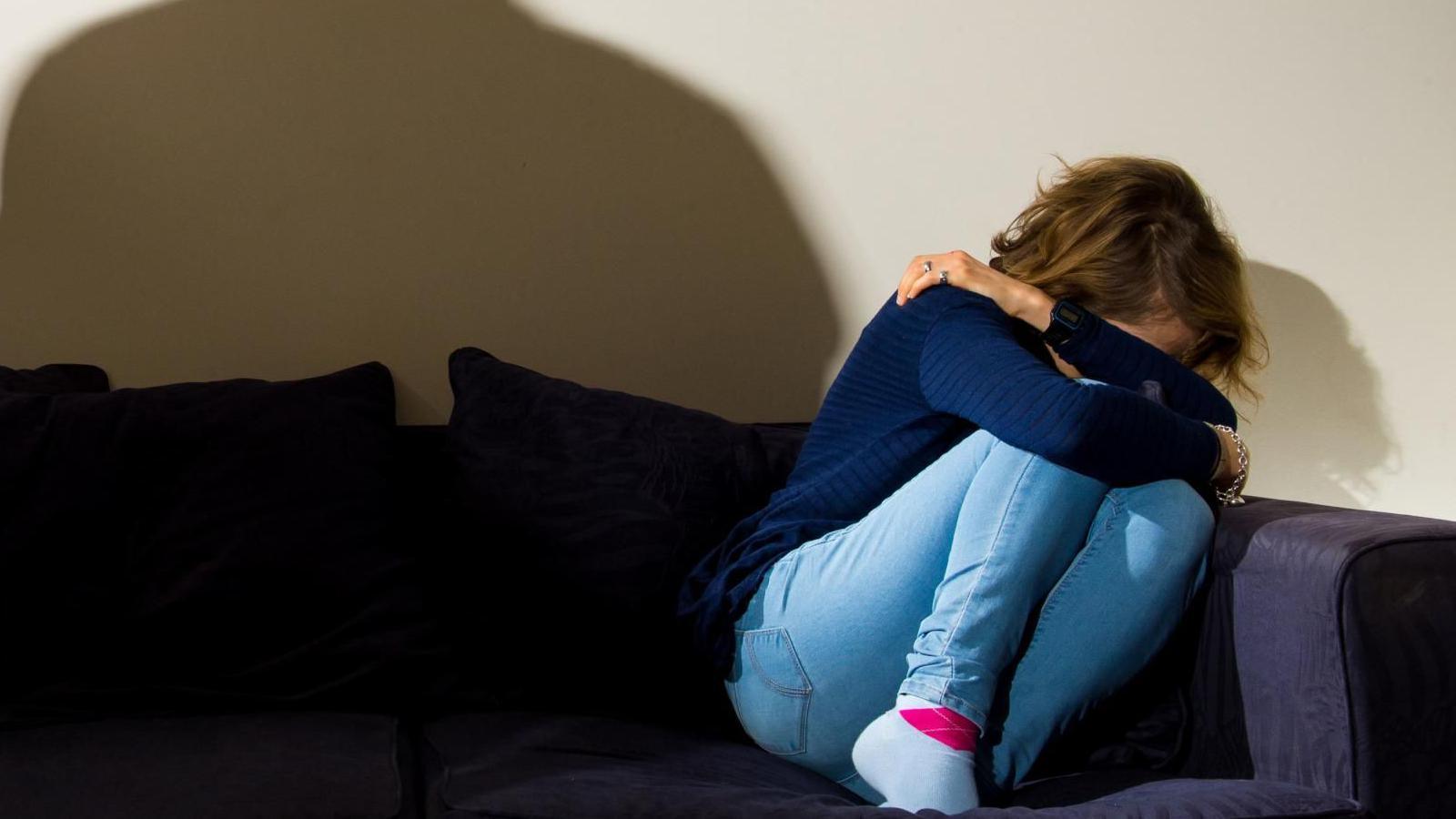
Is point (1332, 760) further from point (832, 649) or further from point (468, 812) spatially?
point (468, 812)

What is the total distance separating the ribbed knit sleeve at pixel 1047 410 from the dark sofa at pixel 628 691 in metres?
0.13

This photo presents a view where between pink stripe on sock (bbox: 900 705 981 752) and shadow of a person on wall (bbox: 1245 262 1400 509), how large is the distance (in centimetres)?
130

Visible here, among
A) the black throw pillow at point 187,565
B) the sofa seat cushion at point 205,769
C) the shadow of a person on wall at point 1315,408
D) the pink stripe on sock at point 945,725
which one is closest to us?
the sofa seat cushion at point 205,769

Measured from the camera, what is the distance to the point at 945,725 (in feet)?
3.92

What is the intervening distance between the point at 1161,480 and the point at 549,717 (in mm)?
745

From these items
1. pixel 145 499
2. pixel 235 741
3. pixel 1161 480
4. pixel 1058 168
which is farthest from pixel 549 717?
pixel 1058 168

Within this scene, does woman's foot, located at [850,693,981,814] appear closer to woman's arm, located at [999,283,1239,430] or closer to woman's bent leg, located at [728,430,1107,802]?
woman's bent leg, located at [728,430,1107,802]

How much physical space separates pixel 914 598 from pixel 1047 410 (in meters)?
0.24

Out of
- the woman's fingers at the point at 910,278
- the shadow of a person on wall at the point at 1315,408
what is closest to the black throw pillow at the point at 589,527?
the woman's fingers at the point at 910,278

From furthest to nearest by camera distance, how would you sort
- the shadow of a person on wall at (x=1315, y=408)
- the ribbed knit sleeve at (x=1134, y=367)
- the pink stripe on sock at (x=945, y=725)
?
the shadow of a person on wall at (x=1315, y=408), the ribbed knit sleeve at (x=1134, y=367), the pink stripe on sock at (x=945, y=725)

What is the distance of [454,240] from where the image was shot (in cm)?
193

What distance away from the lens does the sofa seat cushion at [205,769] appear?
1.08 meters

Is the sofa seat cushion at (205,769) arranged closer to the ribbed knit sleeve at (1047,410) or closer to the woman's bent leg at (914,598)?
the woman's bent leg at (914,598)

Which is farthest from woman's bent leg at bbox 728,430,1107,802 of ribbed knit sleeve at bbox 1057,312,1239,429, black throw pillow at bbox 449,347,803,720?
ribbed knit sleeve at bbox 1057,312,1239,429
